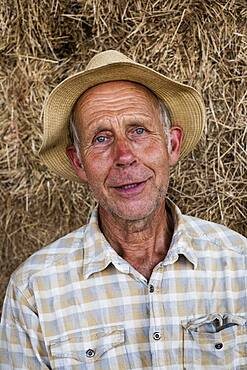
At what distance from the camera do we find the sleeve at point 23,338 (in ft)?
6.12

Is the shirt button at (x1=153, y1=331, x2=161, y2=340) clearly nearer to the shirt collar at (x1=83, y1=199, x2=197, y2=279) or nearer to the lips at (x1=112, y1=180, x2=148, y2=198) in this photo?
the shirt collar at (x1=83, y1=199, x2=197, y2=279)

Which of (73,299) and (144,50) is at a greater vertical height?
(144,50)

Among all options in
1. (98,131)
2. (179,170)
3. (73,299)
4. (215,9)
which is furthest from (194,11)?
(73,299)

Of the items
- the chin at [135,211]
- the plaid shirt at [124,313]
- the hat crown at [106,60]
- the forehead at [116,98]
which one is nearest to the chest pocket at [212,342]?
the plaid shirt at [124,313]

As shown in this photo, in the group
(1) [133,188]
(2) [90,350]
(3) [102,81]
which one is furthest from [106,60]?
(2) [90,350]

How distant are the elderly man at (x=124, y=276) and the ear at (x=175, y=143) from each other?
3 centimetres

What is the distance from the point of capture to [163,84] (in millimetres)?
1883

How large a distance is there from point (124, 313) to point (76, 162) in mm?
429

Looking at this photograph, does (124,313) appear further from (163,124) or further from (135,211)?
(163,124)

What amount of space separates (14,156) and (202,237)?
0.84 meters

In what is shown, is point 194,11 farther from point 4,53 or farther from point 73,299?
point 73,299

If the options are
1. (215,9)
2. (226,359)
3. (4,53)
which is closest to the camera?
(226,359)

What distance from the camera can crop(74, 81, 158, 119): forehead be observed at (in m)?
1.86

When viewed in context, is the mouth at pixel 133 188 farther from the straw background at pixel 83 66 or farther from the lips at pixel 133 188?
the straw background at pixel 83 66
